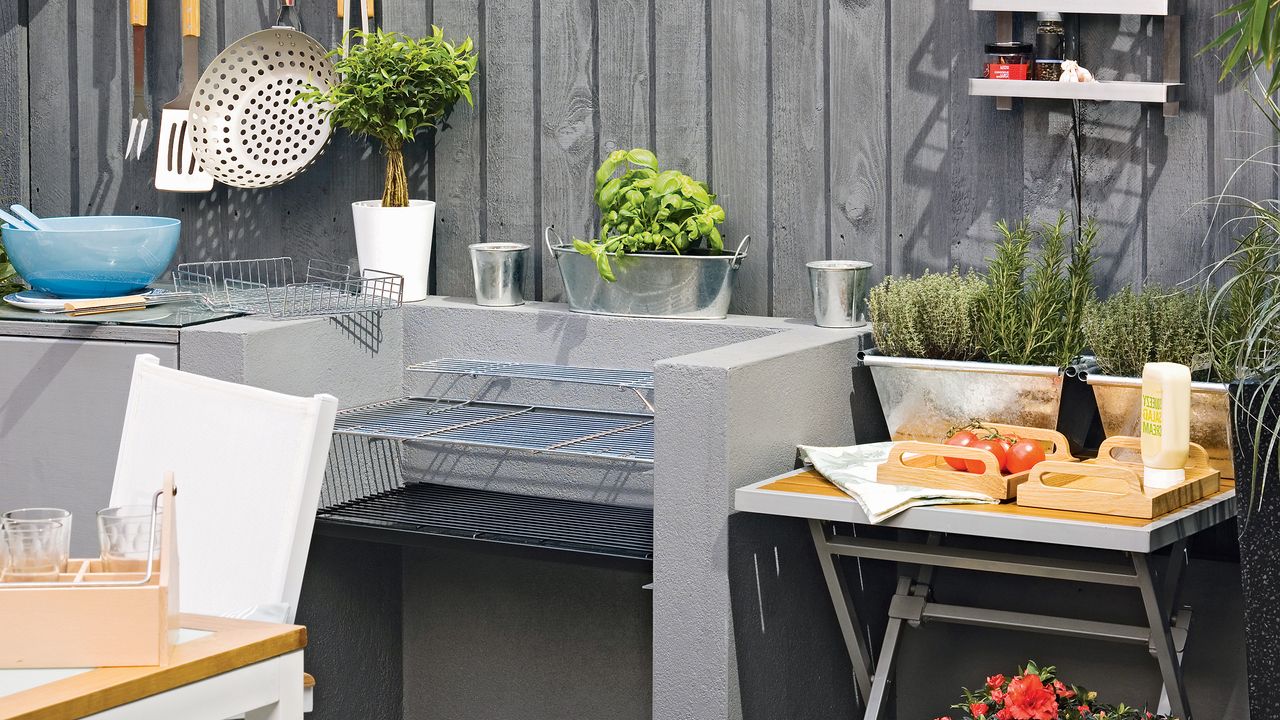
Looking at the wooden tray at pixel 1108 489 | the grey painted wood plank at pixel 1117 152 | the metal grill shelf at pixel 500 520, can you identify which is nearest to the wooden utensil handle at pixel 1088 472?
the wooden tray at pixel 1108 489

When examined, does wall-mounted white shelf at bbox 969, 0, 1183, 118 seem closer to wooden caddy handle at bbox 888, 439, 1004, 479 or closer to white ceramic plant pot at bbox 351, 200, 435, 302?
wooden caddy handle at bbox 888, 439, 1004, 479

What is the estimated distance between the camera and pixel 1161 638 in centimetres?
230

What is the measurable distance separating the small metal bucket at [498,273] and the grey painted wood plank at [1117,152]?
1167mm

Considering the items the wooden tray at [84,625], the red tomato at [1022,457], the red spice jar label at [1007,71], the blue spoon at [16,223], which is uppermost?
the red spice jar label at [1007,71]

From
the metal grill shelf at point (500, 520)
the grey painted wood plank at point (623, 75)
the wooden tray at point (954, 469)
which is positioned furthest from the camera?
the grey painted wood plank at point (623, 75)

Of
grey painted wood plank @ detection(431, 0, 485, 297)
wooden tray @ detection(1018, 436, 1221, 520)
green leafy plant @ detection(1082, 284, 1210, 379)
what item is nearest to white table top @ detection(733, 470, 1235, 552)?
wooden tray @ detection(1018, 436, 1221, 520)

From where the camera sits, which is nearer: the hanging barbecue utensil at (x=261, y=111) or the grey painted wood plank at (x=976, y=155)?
the grey painted wood plank at (x=976, y=155)

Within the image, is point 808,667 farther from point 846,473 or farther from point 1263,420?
point 1263,420

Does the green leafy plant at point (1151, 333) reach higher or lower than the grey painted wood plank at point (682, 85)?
lower

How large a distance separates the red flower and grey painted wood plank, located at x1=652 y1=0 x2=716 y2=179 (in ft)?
4.05

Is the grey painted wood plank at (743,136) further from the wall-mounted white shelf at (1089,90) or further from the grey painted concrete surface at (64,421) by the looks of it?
the grey painted concrete surface at (64,421)

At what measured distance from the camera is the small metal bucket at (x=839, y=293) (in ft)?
9.29

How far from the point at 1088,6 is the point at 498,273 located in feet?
4.26

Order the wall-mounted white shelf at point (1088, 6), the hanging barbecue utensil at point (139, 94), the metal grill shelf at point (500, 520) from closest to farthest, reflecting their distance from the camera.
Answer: the wall-mounted white shelf at point (1088, 6), the metal grill shelf at point (500, 520), the hanging barbecue utensil at point (139, 94)
